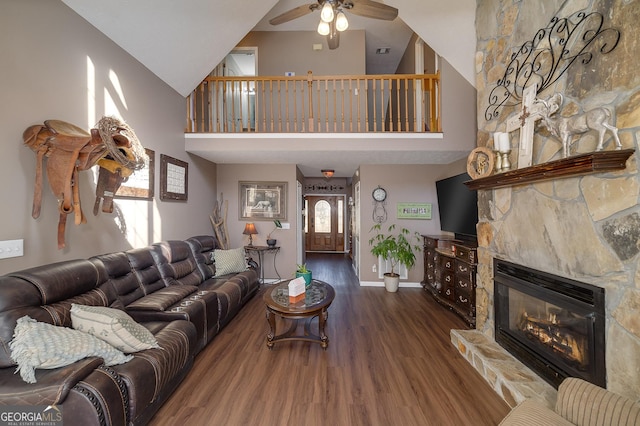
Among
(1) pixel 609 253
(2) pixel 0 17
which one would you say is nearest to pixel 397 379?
(1) pixel 609 253

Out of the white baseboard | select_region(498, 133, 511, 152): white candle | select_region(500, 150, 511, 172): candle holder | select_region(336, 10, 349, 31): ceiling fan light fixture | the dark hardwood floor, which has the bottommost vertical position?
the dark hardwood floor

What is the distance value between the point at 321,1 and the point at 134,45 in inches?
83.0

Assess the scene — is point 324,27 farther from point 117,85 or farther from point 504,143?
point 117,85

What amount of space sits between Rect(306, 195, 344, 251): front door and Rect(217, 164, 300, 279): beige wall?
3613 millimetres

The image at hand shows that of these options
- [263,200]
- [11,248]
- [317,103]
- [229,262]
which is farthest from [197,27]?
[229,262]

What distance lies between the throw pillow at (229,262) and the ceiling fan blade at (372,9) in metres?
3.50

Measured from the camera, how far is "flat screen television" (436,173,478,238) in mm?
3406

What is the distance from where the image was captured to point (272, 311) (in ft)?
→ 8.20

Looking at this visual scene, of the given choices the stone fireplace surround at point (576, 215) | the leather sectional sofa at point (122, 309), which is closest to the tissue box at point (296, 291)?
the leather sectional sofa at point (122, 309)

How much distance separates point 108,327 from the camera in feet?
5.16

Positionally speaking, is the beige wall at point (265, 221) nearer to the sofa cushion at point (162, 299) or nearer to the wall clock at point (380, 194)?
the wall clock at point (380, 194)

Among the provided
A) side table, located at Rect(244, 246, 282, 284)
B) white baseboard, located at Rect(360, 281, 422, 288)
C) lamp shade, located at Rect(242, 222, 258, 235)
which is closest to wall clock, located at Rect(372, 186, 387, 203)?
white baseboard, located at Rect(360, 281, 422, 288)

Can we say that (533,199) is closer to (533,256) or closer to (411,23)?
(533,256)

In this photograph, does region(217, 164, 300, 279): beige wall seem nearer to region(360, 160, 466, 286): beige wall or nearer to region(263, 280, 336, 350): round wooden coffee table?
region(360, 160, 466, 286): beige wall
